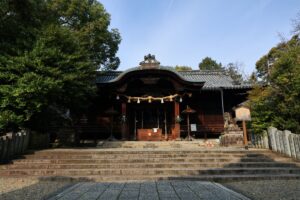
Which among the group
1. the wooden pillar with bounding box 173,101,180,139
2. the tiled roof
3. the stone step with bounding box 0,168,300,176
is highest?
the tiled roof

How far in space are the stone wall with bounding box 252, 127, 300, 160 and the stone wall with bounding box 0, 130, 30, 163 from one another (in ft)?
35.8

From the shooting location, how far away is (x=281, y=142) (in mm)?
9914

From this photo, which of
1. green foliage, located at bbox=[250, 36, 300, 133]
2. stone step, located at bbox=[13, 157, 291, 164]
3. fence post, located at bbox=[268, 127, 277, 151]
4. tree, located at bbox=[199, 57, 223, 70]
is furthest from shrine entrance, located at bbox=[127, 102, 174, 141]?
tree, located at bbox=[199, 57, 223, 70]

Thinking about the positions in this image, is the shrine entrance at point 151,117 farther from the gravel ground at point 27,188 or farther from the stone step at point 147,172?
the gravel ground at point 27,188

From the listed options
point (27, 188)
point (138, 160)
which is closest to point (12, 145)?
point (27, 188)

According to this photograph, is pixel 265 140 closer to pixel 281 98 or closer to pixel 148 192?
pixel 281 98

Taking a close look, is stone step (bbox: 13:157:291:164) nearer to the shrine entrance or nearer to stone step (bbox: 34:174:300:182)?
stone step (bbox: 34:174:300:182)

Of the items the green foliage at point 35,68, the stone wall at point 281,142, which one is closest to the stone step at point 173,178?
the stone wall at point 281,142

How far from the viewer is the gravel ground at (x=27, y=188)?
17.6 feet

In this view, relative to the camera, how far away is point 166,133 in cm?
1812

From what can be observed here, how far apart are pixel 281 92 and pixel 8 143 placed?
1194 cm

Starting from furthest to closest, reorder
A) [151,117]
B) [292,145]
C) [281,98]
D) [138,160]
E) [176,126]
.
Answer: [151,117], [176,126], [281,98], [292,145], [138,160]

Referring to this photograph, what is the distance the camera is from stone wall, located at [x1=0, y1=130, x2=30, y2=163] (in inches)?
356

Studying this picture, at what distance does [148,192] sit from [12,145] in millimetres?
6813
